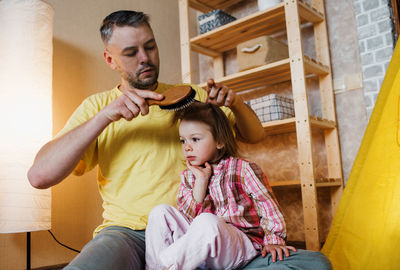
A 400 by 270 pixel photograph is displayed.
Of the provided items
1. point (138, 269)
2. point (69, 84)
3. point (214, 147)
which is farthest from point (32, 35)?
point (138, 269)

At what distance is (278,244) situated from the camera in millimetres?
999

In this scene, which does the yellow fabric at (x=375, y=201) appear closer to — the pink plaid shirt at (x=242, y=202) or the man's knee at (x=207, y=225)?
the pink plaid shirt at (x=242, y=202)

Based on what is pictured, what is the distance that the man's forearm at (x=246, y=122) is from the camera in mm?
1290

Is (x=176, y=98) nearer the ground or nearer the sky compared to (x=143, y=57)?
nearer the ground

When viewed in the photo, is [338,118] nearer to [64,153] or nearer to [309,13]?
[309,13]

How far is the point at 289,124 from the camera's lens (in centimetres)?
224

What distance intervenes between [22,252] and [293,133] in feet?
6.01

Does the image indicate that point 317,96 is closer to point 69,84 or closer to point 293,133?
point 293,133

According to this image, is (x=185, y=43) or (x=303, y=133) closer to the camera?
(x=303, y=133)

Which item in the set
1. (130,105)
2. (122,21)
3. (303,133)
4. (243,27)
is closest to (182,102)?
(130,105)

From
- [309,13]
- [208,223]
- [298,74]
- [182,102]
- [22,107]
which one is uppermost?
[309,13]

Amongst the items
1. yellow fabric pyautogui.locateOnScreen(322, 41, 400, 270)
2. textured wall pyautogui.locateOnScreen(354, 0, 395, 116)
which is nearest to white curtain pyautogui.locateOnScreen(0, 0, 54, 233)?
yellow fabric pyautogui.locateOnScreen(322, 41, 400, 270)

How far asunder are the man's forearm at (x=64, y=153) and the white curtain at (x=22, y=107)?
44 centimetres

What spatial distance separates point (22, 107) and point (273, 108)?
4.70ft
